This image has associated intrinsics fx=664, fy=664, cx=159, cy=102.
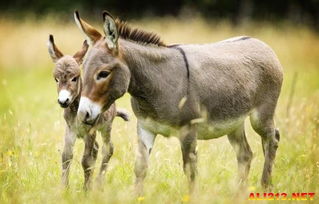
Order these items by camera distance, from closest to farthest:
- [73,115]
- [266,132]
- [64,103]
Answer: [64,103]
[73,115]
[266,132]

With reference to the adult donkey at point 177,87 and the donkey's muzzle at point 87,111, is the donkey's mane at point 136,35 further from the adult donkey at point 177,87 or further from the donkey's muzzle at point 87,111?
the donkey's muzzle at point 87,111

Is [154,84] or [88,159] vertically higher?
[154,84]

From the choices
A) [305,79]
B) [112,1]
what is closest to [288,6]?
[112,1]

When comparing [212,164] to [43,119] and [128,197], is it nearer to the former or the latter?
[128,197]

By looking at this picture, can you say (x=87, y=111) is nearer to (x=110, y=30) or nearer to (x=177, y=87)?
(x=110, y=30)

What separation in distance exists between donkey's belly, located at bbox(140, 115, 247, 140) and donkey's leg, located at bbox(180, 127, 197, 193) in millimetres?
75

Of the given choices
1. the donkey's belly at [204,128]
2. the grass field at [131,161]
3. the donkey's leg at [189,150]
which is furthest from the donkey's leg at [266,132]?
the donkey's leg at [189,150]

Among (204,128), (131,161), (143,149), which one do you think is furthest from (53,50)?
(204,128)

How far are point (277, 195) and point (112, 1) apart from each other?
26.5 meters

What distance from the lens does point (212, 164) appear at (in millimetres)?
7242

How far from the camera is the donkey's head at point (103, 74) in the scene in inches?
213

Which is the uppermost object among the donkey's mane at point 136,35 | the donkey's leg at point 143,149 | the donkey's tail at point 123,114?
the donkey's mane at point 136,35

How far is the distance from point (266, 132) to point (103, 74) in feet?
7.35

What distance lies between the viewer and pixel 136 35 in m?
5.93
